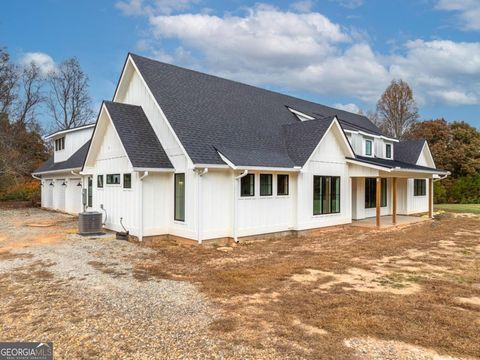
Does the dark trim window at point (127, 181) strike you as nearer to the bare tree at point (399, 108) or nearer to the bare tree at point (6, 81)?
the bare tree at point (6, 81)

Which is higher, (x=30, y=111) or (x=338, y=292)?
(x=30, y=111)

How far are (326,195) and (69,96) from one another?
114 ft

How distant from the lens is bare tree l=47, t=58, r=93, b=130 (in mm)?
37812

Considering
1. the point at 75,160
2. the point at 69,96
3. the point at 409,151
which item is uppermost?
the point at 69,96

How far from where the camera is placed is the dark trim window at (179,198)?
11.4 meters

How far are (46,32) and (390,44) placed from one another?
24.2m

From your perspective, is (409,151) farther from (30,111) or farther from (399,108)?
(30,111)

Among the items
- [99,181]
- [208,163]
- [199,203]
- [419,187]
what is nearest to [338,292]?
[199,203]

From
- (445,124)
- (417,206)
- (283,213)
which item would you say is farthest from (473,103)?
(283,213)

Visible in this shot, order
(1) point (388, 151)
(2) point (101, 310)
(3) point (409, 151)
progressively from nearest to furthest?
(2) point (101, 310) < (1) point (388, 151) < (3) point (409, 151)

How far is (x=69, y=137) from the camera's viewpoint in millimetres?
21969

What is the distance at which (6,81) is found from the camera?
2719 cm

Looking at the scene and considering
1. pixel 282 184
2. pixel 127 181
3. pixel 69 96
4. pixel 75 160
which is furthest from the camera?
pixel 69 96

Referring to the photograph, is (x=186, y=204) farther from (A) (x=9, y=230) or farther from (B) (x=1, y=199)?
(B) (x=1, y=199)
